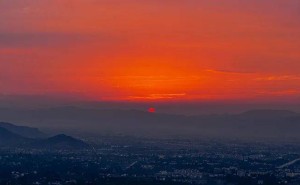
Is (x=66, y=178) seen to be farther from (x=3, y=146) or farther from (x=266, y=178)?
(x=3, y=146)

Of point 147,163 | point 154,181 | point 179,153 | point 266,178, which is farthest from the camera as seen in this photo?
point 179,153

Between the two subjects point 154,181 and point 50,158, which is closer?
point 154,181

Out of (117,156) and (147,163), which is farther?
(117,156)

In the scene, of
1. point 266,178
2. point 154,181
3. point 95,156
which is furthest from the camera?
point 95,156

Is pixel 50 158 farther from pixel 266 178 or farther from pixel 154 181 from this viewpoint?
pixel 266 178

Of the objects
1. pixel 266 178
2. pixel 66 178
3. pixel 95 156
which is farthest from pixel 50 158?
pixel 266 178

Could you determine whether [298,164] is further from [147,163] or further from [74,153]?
[74,153]

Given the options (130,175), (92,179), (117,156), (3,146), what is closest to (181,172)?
(130,175)

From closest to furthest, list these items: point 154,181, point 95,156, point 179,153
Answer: point 154,181 < point 95,156 < point 179,153

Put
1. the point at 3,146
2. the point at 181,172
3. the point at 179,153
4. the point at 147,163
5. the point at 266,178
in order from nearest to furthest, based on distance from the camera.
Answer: the point at 266,178, the point at 181,172, the point at 147,163, the point at 179,153, the point at 3,146
